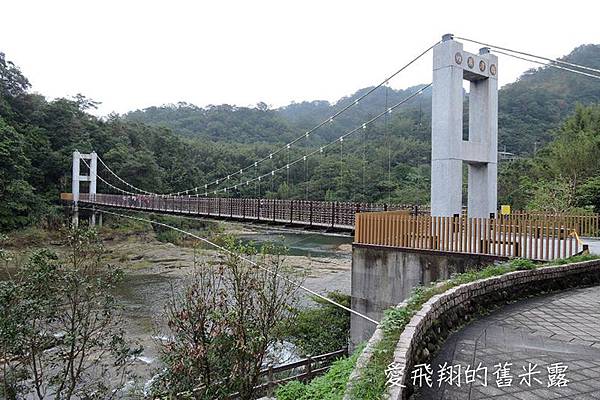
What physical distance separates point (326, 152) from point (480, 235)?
127ft

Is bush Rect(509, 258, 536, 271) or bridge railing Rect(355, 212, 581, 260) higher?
bridge railing Rect(355, 212, 581, 260)

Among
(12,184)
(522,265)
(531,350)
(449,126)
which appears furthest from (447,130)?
(12,184)

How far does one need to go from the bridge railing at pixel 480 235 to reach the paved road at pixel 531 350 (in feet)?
4.14

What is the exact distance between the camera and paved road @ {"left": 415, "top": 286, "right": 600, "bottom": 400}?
2.53 metres

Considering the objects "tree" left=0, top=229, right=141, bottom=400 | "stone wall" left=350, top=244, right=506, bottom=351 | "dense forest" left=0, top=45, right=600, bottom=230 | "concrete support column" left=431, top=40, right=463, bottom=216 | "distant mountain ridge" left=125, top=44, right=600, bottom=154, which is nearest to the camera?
"tree" left=0, top=229, right=141, bottom=400

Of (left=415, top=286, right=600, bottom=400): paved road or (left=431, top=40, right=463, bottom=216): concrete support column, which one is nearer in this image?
(left=415, top=286, right=600, bottom=400): paved road

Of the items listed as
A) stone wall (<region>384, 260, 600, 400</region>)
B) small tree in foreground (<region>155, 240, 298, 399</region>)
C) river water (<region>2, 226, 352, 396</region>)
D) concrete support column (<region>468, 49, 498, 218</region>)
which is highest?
concrete support column (<region>468, 49, 498, 218</region>)

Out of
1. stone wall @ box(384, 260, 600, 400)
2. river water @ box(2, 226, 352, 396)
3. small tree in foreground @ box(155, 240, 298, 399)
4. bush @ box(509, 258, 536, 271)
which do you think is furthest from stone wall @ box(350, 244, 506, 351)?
small tree in foreground @ box(155, 240, 298, 399)

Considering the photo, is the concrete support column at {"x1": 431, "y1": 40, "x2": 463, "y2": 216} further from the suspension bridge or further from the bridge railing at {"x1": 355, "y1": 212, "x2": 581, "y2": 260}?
the bridge railing at {"x1": 355, "y1": 212, "x2": 581, "y2": 260}

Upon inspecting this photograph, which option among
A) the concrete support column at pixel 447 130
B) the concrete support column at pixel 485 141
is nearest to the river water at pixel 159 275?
the concrete support column at pixel 447 130

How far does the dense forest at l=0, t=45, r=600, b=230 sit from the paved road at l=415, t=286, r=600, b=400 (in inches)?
410

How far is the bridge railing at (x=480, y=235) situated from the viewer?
18.9 feet

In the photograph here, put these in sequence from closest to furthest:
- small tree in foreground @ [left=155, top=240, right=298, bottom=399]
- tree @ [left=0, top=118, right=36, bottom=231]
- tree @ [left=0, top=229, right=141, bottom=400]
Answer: small tree in foreground @ [left=155, top=240, right=298, bottom=399] < tree @ [left=0, top=229, right=141, bottom=400] < tree @ [left=0, top=118, right=36, bottom=231]

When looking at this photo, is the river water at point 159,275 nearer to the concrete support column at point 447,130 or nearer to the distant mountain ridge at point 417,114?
the concrete support column at point 447,130
